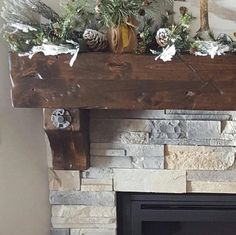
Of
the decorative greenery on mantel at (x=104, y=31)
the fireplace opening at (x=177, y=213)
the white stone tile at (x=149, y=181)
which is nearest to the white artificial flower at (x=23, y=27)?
the decorative greenery on mantel at (x=104, y=31)

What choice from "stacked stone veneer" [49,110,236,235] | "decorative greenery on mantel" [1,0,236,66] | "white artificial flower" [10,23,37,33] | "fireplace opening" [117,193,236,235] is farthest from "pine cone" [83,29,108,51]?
"fireplace opening" [117,193,236,235]

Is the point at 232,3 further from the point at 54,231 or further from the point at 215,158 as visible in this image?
the point at 54,231

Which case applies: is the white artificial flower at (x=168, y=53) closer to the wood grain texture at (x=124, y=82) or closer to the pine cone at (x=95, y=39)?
the wood grain texture at (x=124, y=82)

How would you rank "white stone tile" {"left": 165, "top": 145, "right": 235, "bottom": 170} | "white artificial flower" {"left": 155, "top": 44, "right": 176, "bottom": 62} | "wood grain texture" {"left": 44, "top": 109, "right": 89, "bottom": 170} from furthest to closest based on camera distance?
"white stone tile" {"left": 165, "top": 145, "right": 235, "bottom": 170} < "wood grain texture" {"left": 44, "top": 109, "right": 89, "bottom": 170} < "white artificial flower" {"left": 155, "top": 44, "right": 176, "bottom": 62}

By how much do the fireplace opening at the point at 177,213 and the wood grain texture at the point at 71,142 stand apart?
0.24 m

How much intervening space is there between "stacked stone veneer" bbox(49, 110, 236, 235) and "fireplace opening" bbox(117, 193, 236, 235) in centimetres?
6

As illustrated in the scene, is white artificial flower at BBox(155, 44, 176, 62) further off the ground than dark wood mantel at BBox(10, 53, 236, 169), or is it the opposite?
white artificial flower at BBox(155, 44, 176, 62)

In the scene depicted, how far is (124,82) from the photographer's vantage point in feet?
5.27

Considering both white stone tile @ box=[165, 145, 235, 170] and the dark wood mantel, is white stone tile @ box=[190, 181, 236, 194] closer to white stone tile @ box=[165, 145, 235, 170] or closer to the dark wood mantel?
white stone tile @ box=[165, 145, 235, 170]

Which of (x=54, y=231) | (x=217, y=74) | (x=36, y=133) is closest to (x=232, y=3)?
(x=217, y=74)

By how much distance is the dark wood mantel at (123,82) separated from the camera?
62.6 inches

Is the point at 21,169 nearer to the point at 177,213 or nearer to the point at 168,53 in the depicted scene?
the point at 177,213

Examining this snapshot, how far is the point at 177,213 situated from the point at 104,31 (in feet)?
2.53

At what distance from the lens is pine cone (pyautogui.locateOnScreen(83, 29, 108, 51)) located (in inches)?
62.8
